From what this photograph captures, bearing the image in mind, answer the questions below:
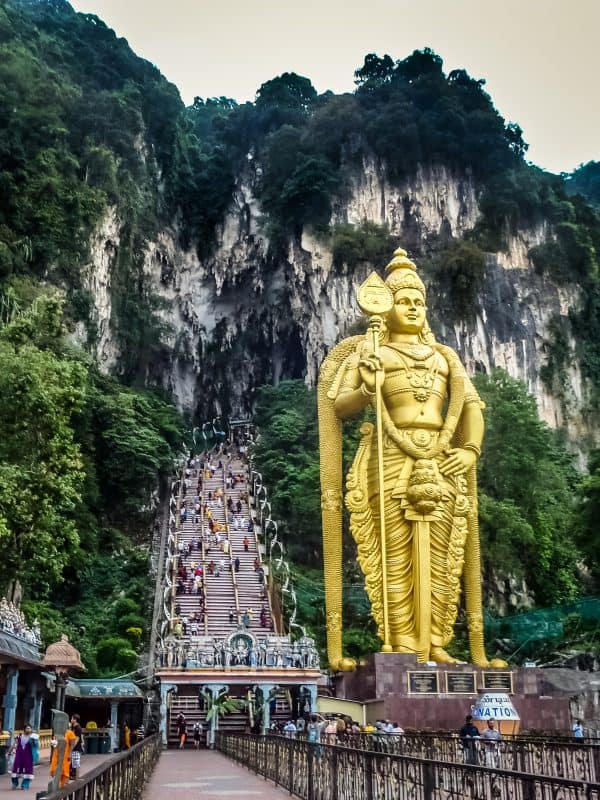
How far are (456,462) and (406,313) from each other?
2742mm

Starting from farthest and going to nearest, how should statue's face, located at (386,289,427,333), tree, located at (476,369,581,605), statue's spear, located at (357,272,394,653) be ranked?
tree, located at (476,369,581,605) < statue's face, located at (386,289,427,333) < statue's spear, located at (357,272,394,653)

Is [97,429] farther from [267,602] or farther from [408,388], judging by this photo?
[408,388]

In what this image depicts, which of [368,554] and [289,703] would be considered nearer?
[368,554]

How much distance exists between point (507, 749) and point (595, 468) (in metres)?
14.1

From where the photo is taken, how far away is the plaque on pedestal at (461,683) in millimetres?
12180

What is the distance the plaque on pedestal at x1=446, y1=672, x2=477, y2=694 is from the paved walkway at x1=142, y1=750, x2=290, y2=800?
3.17m

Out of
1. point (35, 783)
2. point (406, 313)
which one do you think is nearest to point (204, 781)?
point (35, 783)

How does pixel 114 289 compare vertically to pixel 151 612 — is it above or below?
above

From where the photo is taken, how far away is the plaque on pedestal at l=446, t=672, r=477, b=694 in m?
12.2

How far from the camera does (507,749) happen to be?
702cm

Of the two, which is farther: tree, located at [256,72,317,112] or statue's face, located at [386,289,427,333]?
tree, located at [256,72,317,112]

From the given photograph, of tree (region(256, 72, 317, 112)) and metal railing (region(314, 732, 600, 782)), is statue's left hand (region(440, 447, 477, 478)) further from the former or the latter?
tree (region(256, 72, 317, 112))

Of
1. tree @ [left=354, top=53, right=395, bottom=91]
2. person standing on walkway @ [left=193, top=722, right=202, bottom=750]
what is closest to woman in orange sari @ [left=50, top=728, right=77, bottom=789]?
person standing on walkway @ [left=193, top=722, right=202, bottom=750]

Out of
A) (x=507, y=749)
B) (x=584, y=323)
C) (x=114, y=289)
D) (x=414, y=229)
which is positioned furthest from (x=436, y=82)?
(x=507, y=749)
